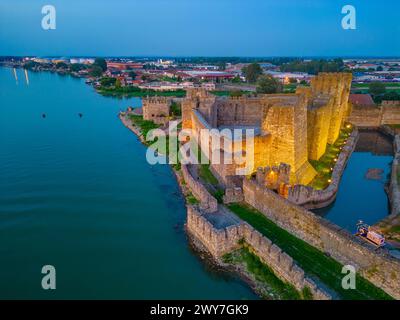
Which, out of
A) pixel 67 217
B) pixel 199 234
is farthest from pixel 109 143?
pixel 199 234

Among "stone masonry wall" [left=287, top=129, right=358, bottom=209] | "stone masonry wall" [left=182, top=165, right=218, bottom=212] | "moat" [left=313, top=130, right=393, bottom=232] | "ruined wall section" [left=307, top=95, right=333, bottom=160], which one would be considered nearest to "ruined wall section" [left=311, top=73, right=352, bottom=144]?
"ruined wall section" [left=307, top=95, right=333, bottom=160]

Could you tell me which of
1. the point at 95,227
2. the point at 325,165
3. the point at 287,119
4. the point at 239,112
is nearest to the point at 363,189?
the point at 325,165

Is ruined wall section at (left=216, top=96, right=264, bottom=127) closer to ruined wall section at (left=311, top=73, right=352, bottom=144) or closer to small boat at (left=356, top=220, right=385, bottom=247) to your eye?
ruined wall section at (left=311, top=73, right=352, bottom=144)

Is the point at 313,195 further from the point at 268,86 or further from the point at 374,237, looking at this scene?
the point at 268,86

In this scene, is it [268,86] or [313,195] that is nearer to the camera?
[313,195]
